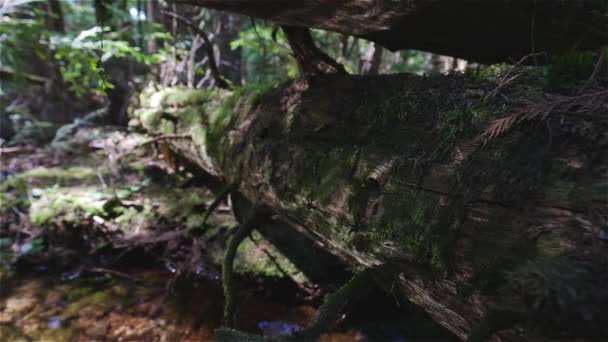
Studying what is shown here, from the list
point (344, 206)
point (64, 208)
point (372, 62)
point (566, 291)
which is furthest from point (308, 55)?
point (64, 208)

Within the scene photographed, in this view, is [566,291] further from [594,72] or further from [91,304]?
[91,304]

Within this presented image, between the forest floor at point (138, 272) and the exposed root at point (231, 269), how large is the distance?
139 centimetres

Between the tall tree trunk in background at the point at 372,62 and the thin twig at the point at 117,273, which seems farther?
the tall tree trunk in background at the point at 372,62

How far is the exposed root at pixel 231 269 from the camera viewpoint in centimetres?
252

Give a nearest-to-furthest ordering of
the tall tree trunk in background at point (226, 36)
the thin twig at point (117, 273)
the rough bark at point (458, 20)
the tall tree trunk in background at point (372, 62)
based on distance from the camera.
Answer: the rough bark at point (458, 20) → the thin twig at point (117, 273) → the tall tree trunk in background at point (372, 62) → the tall tree trunk in background at point (226, 36)

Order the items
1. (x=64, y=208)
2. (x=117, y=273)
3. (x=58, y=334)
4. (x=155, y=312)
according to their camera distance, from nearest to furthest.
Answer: (x=58, y=334) → (x=155, y=312) → (x=117, y=273) → (x=64, y=208)

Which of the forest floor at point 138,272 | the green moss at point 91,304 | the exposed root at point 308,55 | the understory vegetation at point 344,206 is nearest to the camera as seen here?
the understory vegetation at point 344,206

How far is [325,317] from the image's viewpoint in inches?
68.0

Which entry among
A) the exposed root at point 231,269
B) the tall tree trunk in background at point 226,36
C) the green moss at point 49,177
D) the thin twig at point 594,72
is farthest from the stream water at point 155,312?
the tall tree trunk in background at point 226,36

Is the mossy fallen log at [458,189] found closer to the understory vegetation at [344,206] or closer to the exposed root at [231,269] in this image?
the understory vegetation at [344,206]

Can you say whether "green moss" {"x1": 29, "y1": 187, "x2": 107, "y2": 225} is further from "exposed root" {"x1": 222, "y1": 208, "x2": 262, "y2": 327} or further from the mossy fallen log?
the mossy fallen log

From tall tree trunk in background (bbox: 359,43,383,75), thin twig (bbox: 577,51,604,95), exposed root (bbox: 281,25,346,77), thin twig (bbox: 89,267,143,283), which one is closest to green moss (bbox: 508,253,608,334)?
thin twig (bbox: 577,51,604,95)

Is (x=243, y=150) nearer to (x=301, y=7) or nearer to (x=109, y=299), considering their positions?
(x=301, y=7)

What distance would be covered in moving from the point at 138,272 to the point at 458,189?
4.85 m
